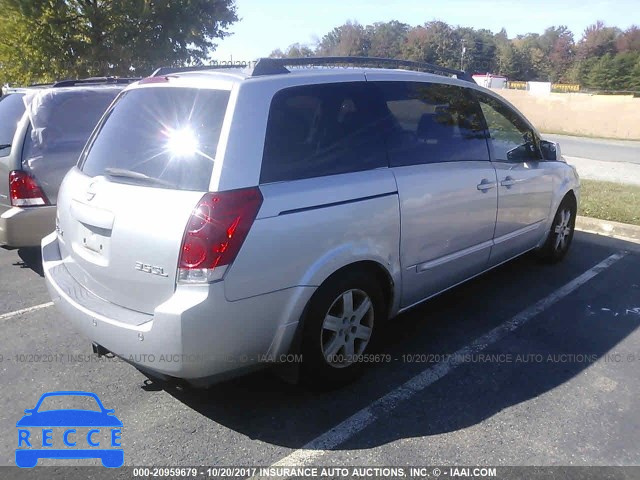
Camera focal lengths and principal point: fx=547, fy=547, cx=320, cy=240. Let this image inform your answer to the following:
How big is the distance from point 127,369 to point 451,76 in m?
3.43

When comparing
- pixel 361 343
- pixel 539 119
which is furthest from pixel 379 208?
pixel 539 119

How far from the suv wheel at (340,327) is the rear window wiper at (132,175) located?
101cm

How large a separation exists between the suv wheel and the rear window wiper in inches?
39.6

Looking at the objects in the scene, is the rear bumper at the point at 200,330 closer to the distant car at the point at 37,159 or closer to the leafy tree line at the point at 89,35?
the distant car at the point at 37,159

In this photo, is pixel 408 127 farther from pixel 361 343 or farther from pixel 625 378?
pixel 625 378

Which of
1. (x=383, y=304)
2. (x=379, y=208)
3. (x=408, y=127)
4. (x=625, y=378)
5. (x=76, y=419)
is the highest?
(x=408, y=127)

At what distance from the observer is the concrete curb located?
675 centimetres

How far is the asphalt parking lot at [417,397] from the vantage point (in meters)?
2.81

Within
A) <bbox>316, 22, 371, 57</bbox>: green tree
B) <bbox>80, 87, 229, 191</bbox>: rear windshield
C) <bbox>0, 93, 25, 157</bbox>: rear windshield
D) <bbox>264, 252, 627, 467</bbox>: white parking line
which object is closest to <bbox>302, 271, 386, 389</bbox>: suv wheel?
<bbox>264, 252, 627, 467</bbox>: white parking line

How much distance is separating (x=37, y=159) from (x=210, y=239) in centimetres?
320

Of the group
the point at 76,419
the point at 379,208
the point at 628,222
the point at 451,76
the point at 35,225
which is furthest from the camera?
the point at 628,222

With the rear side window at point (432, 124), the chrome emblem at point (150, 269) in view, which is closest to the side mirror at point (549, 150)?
the rear side window at point (432, 124)

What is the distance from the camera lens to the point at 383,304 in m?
3.52

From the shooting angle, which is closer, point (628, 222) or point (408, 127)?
point (408, 127)
